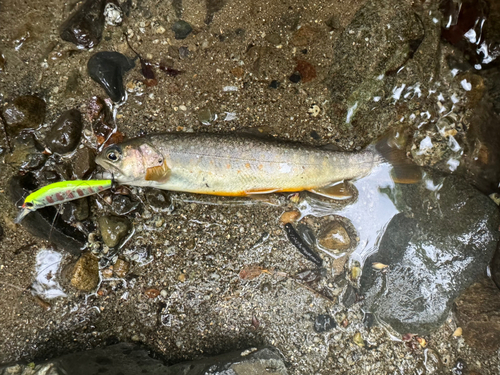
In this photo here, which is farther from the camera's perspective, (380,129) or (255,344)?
(380,129)

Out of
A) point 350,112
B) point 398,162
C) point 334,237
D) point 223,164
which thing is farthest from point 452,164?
point 223,164

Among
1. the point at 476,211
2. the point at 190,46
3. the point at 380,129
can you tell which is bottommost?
the point at 476,211

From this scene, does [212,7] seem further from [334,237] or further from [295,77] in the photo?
[334,237]

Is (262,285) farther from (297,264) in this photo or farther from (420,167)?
(420,167)

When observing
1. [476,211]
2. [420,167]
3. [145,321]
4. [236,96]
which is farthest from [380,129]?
[145,321]

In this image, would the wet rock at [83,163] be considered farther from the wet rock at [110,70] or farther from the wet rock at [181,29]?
the wet rock at [181,29]

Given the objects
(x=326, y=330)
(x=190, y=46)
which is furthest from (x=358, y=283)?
(x=190, y=46)

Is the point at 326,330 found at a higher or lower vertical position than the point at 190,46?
lower
